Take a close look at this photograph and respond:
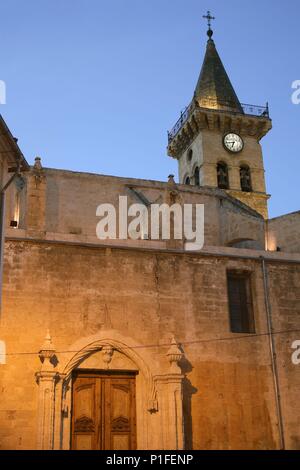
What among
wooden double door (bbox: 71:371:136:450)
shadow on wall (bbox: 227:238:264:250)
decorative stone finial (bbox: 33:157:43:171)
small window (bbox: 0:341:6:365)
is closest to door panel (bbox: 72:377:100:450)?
wooden double door (bbox: 71:371:136:450)

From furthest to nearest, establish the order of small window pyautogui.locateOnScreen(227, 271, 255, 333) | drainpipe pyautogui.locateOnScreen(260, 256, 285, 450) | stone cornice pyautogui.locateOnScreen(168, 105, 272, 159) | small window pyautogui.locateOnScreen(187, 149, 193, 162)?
small window pyautogui.locateOnScreen(187, 149, 193, 162), stone cornice pyautogui.locateOnScreen(168, 105, 272, 159), small window pyautogui.locateOnScreen(227, 271, 255, 333), drainpipe pyautogui.locateOnScreen(260, 256, 285, 450)

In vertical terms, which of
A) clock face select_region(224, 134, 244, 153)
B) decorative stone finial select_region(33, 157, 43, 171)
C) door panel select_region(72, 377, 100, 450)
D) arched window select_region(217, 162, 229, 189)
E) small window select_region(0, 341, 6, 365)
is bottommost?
door panel select_region(72, 377, 100, 450)

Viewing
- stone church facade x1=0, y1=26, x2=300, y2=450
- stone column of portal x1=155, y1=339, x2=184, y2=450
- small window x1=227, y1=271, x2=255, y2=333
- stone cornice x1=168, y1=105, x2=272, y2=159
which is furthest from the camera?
stone cornice x1=168, y1=105, x2=272, y2=159

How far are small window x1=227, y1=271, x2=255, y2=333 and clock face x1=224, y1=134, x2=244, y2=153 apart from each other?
2099 cm

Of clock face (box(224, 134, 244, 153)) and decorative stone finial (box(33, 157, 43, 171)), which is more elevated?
clock face (box(224, 134, 244, 153))

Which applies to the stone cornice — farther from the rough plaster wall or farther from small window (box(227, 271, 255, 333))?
the rough plaster wall

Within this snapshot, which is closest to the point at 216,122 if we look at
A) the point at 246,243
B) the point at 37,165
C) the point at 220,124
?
the point at 220,124

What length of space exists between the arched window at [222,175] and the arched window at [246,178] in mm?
1163

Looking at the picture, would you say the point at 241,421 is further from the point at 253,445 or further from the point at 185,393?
the point at 185,393

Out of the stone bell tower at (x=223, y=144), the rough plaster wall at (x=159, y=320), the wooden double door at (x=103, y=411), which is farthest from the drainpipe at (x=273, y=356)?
the stone bell tower at (x=223, y=144)

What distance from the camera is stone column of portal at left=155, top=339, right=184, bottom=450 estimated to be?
1402 cm

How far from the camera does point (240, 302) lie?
656 inches

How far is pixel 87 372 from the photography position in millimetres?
14594
